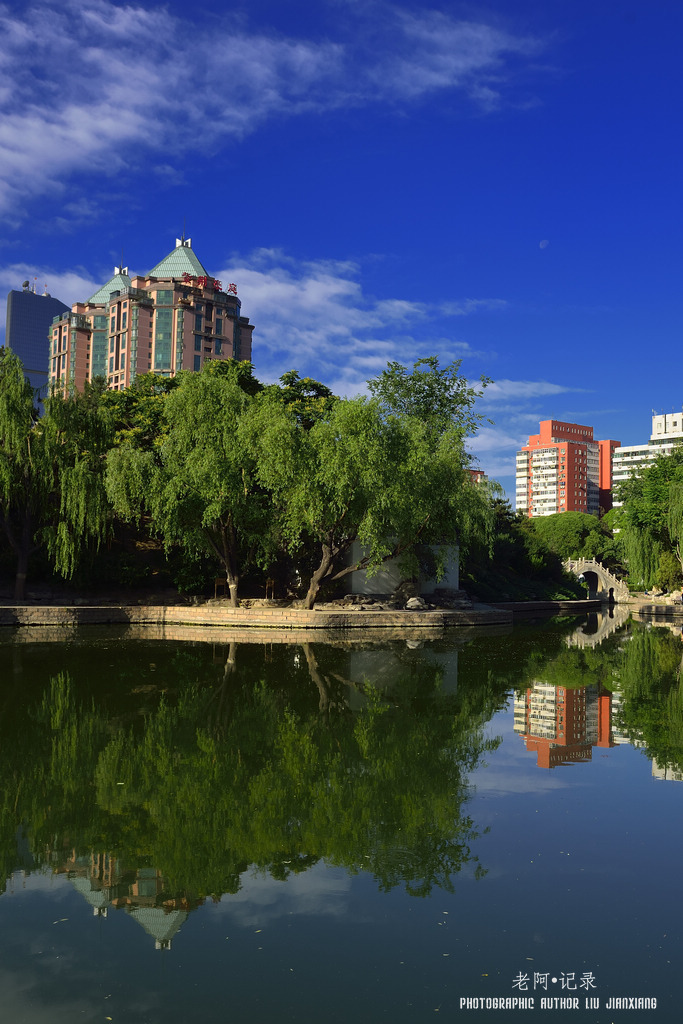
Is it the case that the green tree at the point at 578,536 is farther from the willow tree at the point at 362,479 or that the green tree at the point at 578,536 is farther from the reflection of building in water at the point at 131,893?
the reflection of building in water at the point at 131,893

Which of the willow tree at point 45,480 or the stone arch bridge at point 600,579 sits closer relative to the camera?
the willow tree at point 45,480

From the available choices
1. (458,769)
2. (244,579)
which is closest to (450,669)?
(458,769)

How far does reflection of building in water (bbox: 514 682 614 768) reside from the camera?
9.61 metres

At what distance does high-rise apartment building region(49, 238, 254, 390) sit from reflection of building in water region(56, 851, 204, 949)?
101 meters

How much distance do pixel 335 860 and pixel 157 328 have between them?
10645cm

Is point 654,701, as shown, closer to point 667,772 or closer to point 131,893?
point 667,772

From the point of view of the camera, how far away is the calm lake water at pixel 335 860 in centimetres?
417

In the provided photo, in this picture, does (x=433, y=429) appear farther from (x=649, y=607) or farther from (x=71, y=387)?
(x=649, y=607)

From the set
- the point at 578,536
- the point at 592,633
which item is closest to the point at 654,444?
the point at 578,536

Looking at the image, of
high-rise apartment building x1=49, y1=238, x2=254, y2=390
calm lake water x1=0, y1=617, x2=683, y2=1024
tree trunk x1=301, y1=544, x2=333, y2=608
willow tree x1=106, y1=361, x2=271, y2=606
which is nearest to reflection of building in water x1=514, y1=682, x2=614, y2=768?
calm lake water x1=0, y1=617, x2=683, y2=1024

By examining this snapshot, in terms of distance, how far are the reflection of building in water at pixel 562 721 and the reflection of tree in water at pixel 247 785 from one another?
74 centimetres

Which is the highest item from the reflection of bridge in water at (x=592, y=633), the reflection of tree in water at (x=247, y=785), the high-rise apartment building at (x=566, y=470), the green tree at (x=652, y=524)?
the high-rise apartment building at (x=566, y=470)

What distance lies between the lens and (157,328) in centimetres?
10525

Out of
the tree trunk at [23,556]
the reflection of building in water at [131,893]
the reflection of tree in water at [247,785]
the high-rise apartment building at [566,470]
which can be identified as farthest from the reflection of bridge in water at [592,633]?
the high-rise apartment building at [566,470]
